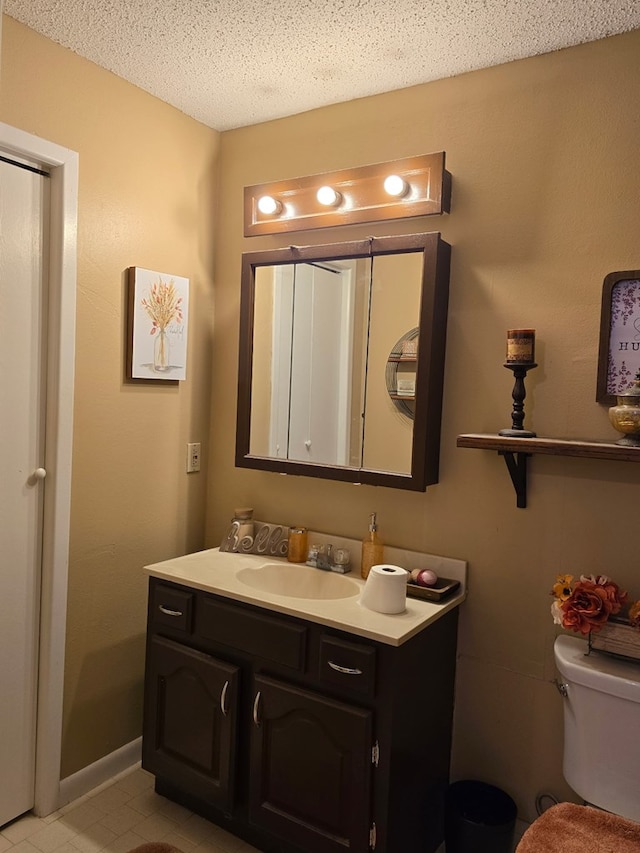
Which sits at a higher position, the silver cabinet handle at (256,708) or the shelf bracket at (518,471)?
the shelf bracket at (518,471)

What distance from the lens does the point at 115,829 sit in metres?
2.01

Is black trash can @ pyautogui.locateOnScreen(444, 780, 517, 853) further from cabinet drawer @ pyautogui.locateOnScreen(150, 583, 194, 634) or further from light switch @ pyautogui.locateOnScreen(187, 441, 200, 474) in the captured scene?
light switch @ pyautogui.locateOnScreen(187, 441, 200, 474)

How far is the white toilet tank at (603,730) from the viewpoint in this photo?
1.57 metres

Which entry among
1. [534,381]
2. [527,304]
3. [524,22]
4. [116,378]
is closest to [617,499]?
[534,381]

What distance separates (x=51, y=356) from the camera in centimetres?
201

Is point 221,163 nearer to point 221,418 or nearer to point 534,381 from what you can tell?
point 221,418

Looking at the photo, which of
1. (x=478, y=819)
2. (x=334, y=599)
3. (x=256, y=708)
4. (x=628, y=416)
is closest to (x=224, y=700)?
(x=256, y=708)

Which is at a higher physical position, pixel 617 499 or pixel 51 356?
pixel 51 356

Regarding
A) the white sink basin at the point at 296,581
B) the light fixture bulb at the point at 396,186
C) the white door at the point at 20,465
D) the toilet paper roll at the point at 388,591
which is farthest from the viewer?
the white sink basin at the point at 296,581

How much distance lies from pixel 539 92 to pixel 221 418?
1.55 metres

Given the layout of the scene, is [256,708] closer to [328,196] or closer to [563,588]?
[563,588]

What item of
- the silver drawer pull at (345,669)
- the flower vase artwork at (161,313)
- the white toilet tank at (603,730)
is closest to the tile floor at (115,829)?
the silver drawer pull at (345,669)

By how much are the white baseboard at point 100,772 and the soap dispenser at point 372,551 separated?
1.10m

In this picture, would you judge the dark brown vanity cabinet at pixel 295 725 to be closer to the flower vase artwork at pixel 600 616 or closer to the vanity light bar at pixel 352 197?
the flower vase artwork at pixel 600 616
